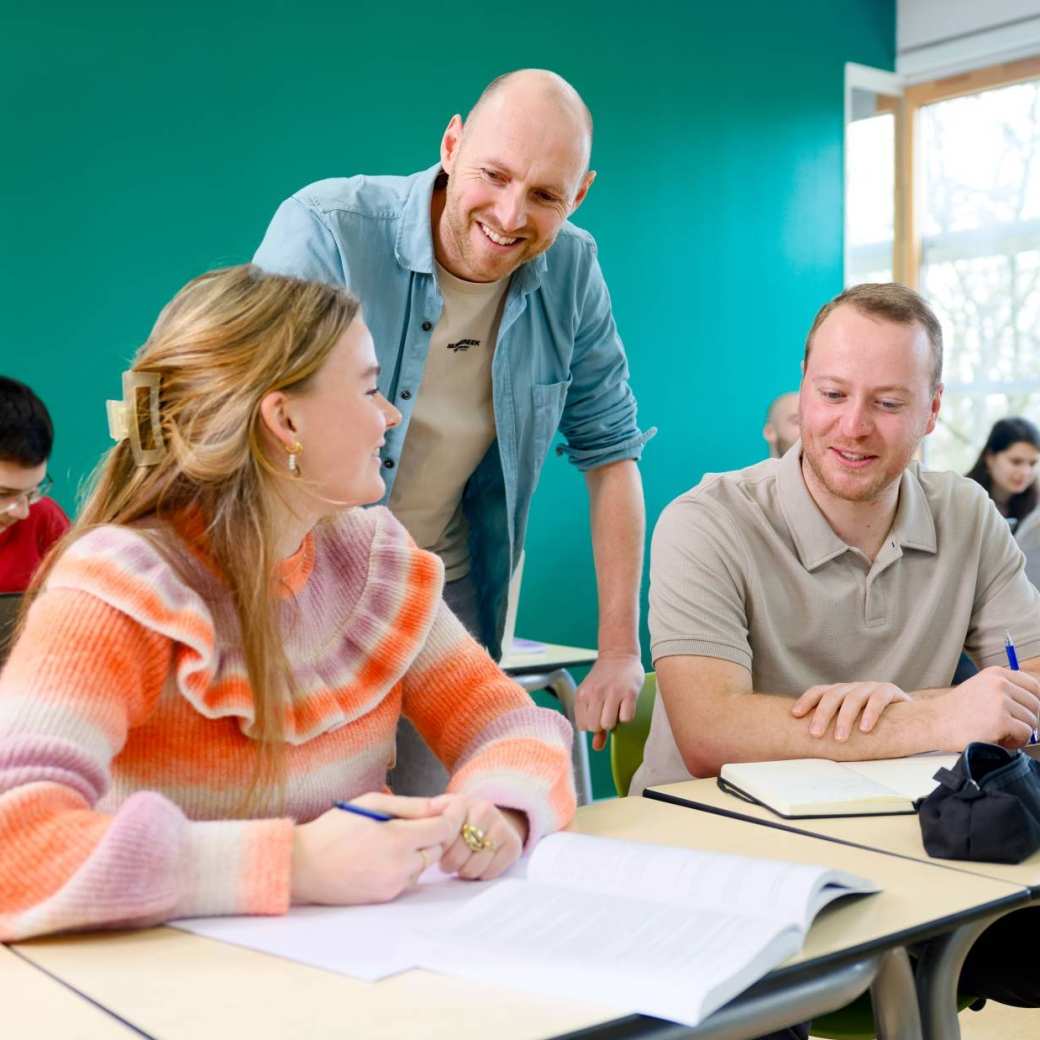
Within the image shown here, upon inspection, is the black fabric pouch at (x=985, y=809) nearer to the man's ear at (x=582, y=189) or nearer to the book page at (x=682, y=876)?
the book page at (x=682, y=876)

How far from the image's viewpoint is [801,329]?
552 cm

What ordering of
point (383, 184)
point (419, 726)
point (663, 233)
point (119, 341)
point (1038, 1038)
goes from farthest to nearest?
point (663, 233), point (119, 341), point (1038, 1038), point (383, 184), point (419, 726)

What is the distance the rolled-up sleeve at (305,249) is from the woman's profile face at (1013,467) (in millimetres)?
3466

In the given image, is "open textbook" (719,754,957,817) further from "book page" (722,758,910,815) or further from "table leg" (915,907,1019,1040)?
"table leg" (915,907,1019,1040)

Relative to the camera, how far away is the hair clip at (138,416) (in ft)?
4.46

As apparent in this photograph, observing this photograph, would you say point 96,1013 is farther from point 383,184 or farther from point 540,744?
point 383,184

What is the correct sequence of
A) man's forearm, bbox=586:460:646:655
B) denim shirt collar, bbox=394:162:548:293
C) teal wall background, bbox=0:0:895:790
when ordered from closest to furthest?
1. denim shirt collar, bbox=394:162:548:293
2. man's forearm, bbox=586:460:646:655
3. teal wall background, bbox=0:0:895:790

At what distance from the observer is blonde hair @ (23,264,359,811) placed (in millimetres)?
1354

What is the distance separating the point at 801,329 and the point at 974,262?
33.0 inches

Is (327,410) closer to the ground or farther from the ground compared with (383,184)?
closer to the ground

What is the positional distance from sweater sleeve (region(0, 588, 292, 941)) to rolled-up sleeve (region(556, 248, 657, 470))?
1.23 metres

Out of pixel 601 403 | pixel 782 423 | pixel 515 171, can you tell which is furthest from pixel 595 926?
pixel 782 423

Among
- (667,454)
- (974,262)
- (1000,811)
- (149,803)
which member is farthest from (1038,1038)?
(974,262)

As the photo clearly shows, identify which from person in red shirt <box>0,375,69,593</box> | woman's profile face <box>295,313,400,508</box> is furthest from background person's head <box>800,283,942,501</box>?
person in red shirt <box>0,375,69,593</box>
